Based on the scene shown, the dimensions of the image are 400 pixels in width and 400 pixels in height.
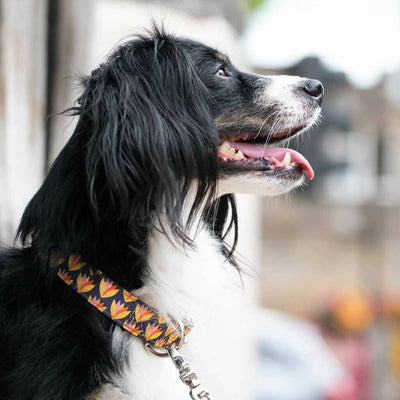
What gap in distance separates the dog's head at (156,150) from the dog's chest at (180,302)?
97 millimetres

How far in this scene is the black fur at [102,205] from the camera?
6.34ft

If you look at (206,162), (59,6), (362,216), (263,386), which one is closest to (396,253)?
→ (362,216)

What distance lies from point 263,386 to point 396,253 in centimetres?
955

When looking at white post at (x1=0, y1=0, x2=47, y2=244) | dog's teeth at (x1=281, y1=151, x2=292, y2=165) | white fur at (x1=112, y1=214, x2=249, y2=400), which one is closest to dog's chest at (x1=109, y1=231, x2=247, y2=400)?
white fur at (x1=112, y1=214, x2=249, y2=400)

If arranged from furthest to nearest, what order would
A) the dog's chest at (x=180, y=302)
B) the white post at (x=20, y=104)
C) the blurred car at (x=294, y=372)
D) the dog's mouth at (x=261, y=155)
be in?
the blurred car at (x=294, y=372)
the white post at (x=20, y=104)
the dog's mouth at (x=261, y=155)
the dog's chest at (x=180, y=302)

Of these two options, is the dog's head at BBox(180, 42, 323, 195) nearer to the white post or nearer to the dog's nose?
the dog's nose

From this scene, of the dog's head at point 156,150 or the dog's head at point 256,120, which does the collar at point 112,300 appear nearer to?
the dog's head at point 156,150

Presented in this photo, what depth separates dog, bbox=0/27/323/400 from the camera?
1944 mm

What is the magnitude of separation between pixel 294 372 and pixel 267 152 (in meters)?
7.37

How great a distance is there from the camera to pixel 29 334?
1976 millimetres

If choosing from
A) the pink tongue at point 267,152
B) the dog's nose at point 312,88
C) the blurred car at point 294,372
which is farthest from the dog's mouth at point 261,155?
the blurred car at point 294,372

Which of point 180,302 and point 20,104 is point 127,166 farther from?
point 20,104

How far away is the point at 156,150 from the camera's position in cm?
195

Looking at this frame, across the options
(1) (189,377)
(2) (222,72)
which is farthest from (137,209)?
(2) (222,72)
